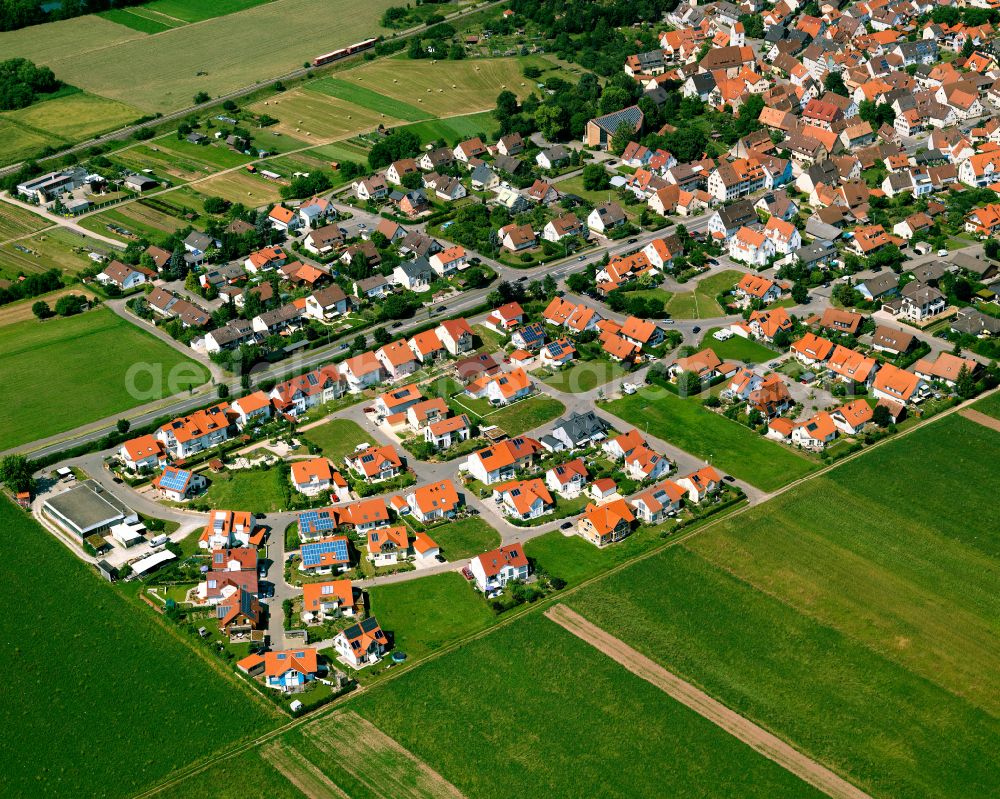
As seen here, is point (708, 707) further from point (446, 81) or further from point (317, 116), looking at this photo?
point (446, 81)

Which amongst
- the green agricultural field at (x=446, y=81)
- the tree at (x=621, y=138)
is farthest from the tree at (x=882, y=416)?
the green agricultural field at (x=446, y=81)

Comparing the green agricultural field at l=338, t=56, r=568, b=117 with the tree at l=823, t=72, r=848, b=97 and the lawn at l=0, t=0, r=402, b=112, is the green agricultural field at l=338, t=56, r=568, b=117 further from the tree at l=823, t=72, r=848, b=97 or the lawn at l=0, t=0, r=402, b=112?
the tree at l=823, t=72, r=848, b=97

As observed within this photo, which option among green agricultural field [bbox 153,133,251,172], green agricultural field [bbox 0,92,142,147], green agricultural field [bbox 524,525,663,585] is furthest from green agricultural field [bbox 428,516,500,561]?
green agricultural field [bbox 0,92,142,147]

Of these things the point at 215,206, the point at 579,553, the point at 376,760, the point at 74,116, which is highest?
the point at 74,116

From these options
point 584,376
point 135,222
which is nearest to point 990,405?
point 584,376

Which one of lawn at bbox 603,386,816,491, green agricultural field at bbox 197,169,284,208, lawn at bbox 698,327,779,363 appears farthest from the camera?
green agricultural field at bbox 197,169,284,208

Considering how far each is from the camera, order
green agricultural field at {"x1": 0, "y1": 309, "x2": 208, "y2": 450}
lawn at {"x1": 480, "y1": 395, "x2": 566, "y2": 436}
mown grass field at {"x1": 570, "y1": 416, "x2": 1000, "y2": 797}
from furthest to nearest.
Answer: green agricultural field at {"x1": 0, "y1": 309, "x2": 208, "y2": 450}
lawn at {"x1": 480, "y1": 395, "x2": 566, "y2": 436}
mown grass field at {"x1": 570, "y1": 416, "x2": 1000, "y2": 797}
